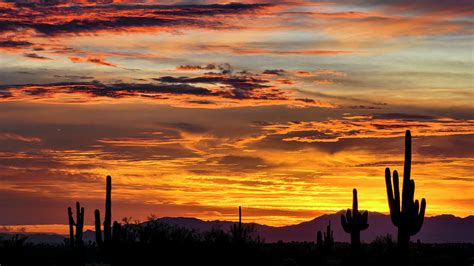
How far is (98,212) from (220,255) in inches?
384

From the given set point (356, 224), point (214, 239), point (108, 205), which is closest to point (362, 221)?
point (356, 224)

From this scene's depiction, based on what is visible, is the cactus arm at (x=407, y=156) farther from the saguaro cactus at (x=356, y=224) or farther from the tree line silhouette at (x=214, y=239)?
the saguaro cactus at (x=356, y=224)

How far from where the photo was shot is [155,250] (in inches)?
1571

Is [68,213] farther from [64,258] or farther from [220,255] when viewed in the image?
[220,255]

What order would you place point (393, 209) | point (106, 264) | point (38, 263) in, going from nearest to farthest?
point (393, 209) → point (106, 264) → point (38, 263)

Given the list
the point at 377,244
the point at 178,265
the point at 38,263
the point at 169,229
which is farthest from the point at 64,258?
the point at 377,244

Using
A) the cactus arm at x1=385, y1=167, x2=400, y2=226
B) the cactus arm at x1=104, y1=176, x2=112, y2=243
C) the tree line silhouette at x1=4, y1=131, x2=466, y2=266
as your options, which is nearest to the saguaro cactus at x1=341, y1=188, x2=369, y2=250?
the tree line silhouette at x1=4, y1=131, x2=466, y2=266

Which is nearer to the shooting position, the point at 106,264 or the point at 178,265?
the point at 178,265

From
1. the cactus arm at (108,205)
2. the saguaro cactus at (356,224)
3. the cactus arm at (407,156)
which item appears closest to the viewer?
the cactus arm at (407,156)

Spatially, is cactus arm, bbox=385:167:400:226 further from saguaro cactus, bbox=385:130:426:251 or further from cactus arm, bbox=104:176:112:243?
cactus arm, bbox=104:176:112:243

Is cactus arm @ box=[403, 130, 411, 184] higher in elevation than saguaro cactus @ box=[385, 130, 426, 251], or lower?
higher

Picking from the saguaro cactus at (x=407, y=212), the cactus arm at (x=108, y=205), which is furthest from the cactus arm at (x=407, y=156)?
the cactus arm at (x=108, y=205)

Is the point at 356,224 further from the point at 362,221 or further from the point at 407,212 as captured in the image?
the point at 407,212

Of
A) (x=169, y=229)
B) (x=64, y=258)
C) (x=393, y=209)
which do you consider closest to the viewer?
(x=393, y=209)
